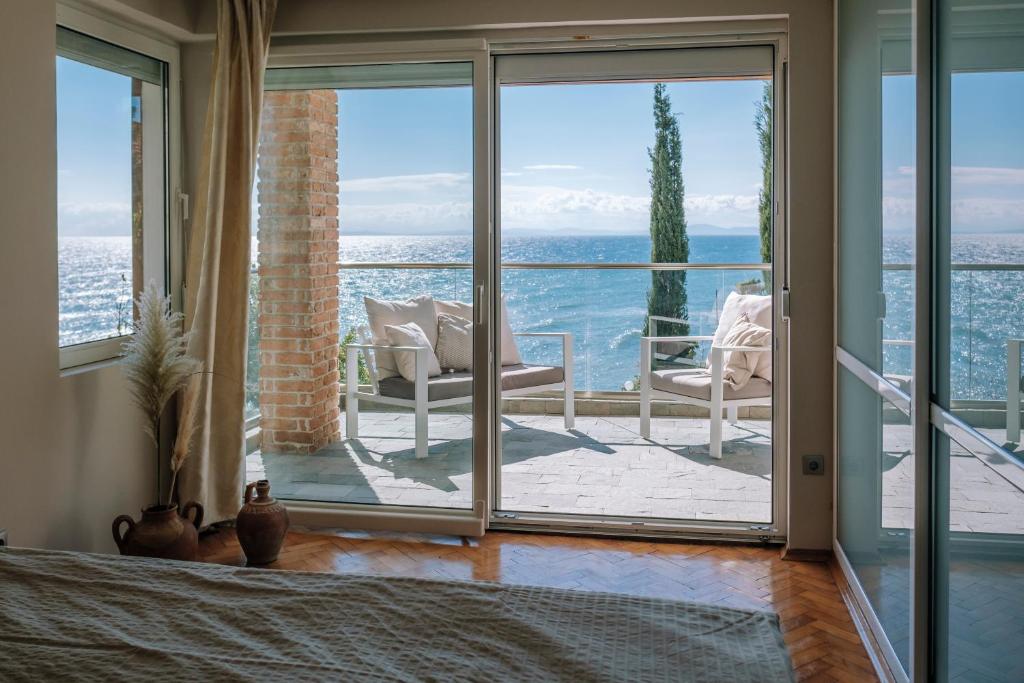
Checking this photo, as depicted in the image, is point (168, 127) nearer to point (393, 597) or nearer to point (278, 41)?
point (278, 41)

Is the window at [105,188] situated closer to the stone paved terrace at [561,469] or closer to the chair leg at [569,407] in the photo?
the stone paved terrace at [561,469]

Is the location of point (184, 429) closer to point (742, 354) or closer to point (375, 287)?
point (375, 287)

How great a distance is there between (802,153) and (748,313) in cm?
156

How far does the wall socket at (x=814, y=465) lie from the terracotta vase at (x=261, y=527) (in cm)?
213

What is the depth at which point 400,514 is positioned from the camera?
13.4 feet

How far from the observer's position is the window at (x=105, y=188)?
3.41 metres

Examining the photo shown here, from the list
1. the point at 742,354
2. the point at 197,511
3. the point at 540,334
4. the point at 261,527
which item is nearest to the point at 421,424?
the point at 261,527

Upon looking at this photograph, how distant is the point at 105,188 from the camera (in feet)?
11.9

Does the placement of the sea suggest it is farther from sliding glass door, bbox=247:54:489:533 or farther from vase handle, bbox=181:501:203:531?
vase handle, bbox=181:501:203:531

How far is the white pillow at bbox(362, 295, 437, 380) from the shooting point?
13.4 ft

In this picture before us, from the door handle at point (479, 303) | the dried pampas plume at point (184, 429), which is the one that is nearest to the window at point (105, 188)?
the dried pampas plume at point (184, 429)

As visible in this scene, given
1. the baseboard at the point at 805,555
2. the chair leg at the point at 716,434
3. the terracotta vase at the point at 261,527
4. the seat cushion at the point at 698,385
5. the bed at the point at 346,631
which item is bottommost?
the baseboard at the point at 805,555

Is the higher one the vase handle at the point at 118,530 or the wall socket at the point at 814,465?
the wall socket at the point at 814,465

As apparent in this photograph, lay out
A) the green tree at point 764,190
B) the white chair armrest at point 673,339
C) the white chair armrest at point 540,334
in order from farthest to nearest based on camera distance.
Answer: the white chair armrest at point 540,334 → the white chair armrest at point 673,339 → the green tree at point 764,190
